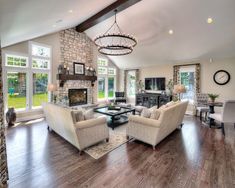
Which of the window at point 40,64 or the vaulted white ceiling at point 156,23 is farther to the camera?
the window at point 40,64

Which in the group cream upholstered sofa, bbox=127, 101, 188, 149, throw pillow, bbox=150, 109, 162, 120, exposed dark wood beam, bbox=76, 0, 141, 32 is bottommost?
cream upholstered sofa, bbox=127, 101, 188, 149

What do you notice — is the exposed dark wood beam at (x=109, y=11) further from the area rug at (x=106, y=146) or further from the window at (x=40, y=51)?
the area rug at (x=106, y=146)

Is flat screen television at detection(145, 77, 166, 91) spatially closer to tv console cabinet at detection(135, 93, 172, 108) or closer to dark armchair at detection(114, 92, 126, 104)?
tv console cabinet at detection(135, 93, 172, 108)

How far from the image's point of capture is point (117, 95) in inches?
367

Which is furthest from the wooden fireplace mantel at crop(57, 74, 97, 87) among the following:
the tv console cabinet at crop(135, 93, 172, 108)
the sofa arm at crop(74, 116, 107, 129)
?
the sofa arm at crop(74, 116, 107, 129)

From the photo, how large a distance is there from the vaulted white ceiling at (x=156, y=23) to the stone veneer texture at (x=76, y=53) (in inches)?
27.2

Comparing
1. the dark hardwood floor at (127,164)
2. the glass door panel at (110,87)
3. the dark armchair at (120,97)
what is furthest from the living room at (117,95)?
the dark armchair at (120,97)

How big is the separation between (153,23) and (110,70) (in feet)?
16.1

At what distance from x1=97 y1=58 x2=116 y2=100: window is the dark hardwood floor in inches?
220

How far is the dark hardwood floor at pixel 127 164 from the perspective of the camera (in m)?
2.19

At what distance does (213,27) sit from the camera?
4.84 meters

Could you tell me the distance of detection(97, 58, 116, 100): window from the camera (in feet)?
29.8

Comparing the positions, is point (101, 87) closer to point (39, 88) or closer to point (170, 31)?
point (39, 88)

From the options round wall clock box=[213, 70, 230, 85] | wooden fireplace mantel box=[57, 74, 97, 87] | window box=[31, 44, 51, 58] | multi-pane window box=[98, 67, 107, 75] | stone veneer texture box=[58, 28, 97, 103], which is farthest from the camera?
multi-pane window box=[98, 67, 107, 75]
